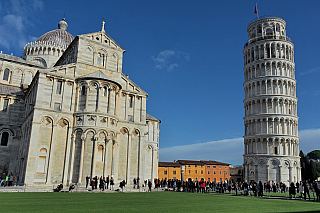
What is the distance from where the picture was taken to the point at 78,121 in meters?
27.7

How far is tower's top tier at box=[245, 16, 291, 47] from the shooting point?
5722 cm

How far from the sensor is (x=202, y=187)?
2719 cm

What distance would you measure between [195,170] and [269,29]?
46065 mm

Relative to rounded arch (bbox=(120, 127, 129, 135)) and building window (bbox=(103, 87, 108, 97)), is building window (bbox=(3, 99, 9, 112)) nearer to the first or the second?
building window (bbox=(103, 87, 108, 97))

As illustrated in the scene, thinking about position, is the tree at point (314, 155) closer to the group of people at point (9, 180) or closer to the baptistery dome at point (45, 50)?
the baptistery dome at point (45, 50)

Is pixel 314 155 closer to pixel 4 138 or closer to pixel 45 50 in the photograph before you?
pixel 45 50

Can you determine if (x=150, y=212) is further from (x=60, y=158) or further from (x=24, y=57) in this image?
(x=24, y=57)

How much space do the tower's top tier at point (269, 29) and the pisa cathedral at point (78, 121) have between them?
3705 centimetres

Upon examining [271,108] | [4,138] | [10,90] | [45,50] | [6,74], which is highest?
[45,50]

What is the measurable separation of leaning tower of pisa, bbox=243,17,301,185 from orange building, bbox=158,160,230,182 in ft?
94.0

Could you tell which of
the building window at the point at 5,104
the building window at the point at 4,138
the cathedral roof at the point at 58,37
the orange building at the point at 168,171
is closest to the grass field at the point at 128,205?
the building window at the point at 4,138

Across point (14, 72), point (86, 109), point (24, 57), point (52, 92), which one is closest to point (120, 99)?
point (86, 109)

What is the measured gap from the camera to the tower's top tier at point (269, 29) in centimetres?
5722

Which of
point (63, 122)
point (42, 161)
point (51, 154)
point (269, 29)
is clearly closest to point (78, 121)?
point (63, 122)
